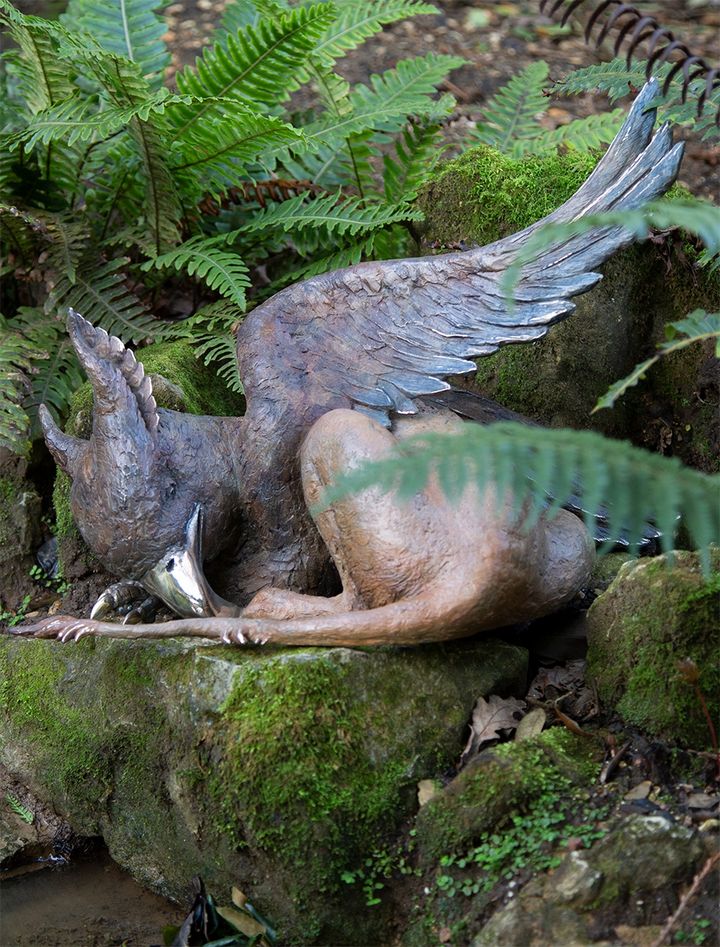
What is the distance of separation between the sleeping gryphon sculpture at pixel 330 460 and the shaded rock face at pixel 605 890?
81cm

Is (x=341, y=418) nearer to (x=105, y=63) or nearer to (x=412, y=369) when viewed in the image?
(x=412, y=369)

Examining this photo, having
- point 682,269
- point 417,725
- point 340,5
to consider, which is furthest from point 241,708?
point 340,5

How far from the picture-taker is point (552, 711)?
3.67 meters

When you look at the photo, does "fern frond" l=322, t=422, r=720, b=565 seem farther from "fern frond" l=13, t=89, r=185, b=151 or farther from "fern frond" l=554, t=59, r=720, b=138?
"fern frond" l=13, t=89, r=185, b=151

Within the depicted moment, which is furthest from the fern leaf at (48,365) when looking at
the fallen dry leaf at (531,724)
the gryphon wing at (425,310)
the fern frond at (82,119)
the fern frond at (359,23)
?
the fallen dry leaf at (531,724)

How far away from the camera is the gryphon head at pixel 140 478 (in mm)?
3752

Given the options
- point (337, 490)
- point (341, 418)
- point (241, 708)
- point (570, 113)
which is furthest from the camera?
point (570, 113)

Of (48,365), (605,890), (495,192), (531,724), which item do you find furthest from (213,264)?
(605,890)

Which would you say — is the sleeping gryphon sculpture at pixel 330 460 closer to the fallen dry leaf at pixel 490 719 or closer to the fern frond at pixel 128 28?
the fallen dry leaf at pixel 490 719

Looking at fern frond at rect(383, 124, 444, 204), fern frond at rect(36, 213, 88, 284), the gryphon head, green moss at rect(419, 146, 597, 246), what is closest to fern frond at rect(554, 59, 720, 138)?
green moss at rect(419, 146, 597, 246)

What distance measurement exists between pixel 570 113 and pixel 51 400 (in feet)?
15.3

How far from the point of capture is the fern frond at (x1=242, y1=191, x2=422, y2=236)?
502 centimetres

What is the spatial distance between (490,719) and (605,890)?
0.74 meters

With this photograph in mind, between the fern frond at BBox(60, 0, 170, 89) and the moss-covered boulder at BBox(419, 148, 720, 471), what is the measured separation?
1.99m
